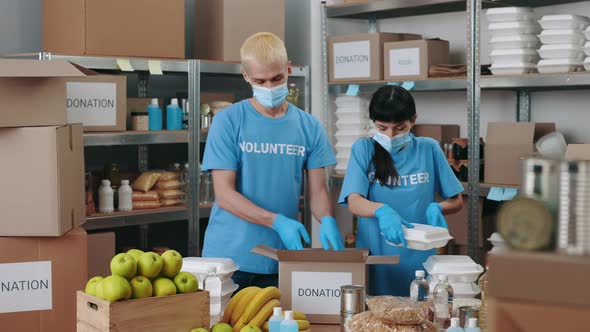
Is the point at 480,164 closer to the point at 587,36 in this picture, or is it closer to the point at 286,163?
the point at 587,36

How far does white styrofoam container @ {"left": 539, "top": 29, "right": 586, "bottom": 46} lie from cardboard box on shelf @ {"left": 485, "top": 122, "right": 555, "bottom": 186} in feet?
1.25

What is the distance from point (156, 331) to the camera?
208 cm

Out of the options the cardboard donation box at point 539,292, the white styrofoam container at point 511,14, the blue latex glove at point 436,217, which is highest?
the white styrofoam container at point 511,14

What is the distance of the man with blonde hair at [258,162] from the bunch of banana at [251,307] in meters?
0.63

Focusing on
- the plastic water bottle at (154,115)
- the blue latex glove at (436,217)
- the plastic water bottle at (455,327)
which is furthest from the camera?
the plastic water bottle at (154,115)

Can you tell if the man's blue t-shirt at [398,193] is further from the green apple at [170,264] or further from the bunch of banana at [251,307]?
the green apple at [170,264]

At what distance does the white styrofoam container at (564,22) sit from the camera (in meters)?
3.60

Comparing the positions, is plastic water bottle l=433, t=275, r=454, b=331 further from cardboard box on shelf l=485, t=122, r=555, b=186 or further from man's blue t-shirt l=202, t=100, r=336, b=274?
cardboard box on shelf l=485, t=122, r=555, b=186

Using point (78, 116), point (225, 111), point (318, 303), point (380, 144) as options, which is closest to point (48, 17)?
point (78, 116)

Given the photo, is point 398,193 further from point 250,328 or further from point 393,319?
point 250,328

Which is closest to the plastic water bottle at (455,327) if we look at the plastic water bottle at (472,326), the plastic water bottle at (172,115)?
the plastic water bottle at (472,326)

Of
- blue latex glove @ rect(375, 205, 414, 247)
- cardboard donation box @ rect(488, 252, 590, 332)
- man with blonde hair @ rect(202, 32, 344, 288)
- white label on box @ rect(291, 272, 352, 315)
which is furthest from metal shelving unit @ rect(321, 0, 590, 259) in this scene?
cardboard donation box @ rect(488, 252, 590, 332)

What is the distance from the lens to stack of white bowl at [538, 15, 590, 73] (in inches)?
142

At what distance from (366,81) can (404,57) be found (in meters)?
0.29
